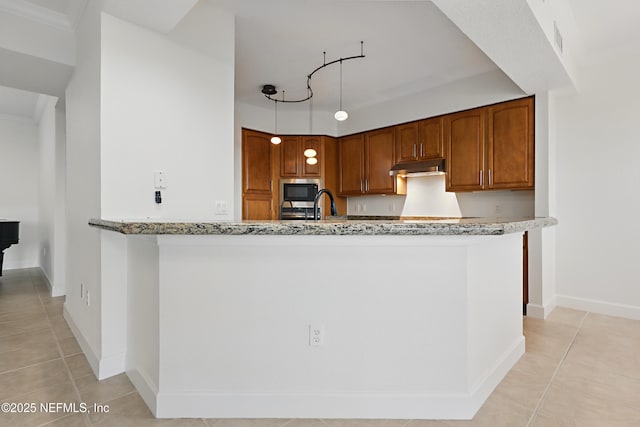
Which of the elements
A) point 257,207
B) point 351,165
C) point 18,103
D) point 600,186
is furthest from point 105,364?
point 18,103

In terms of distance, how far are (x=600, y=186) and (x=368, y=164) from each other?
9.07 feet

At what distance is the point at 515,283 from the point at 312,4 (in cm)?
259

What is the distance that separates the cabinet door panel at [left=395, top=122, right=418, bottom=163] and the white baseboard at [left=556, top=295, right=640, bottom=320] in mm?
2353

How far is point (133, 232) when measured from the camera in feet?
4.96

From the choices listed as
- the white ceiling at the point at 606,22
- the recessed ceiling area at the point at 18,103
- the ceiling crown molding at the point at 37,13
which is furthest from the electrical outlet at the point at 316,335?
the recessed ceiling area at the point at 18,103

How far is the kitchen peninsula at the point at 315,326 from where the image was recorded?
164 centimetres

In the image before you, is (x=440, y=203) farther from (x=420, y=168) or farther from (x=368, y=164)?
(x=368, y=164)

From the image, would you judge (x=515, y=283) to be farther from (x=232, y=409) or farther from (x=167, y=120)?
(x=167, y=120)

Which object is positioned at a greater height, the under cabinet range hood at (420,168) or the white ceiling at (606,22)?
the white ceiling at (606,22)

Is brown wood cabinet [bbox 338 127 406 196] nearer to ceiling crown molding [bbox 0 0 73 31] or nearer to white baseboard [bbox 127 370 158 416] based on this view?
ceiling crown molding [bbox 0 0 73 31]

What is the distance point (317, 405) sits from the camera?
5.41 ft

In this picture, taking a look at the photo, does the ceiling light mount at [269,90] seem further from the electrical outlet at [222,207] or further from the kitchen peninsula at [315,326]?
the kitchen peninsula at [315,326]

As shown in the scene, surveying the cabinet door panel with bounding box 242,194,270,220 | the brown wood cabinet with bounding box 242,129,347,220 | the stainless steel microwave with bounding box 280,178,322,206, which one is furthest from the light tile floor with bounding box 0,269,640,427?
the stainless steel microwave with bounding box 280,178,322,206

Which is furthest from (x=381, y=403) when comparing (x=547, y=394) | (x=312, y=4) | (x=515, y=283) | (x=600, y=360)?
(x=312, y=4)
